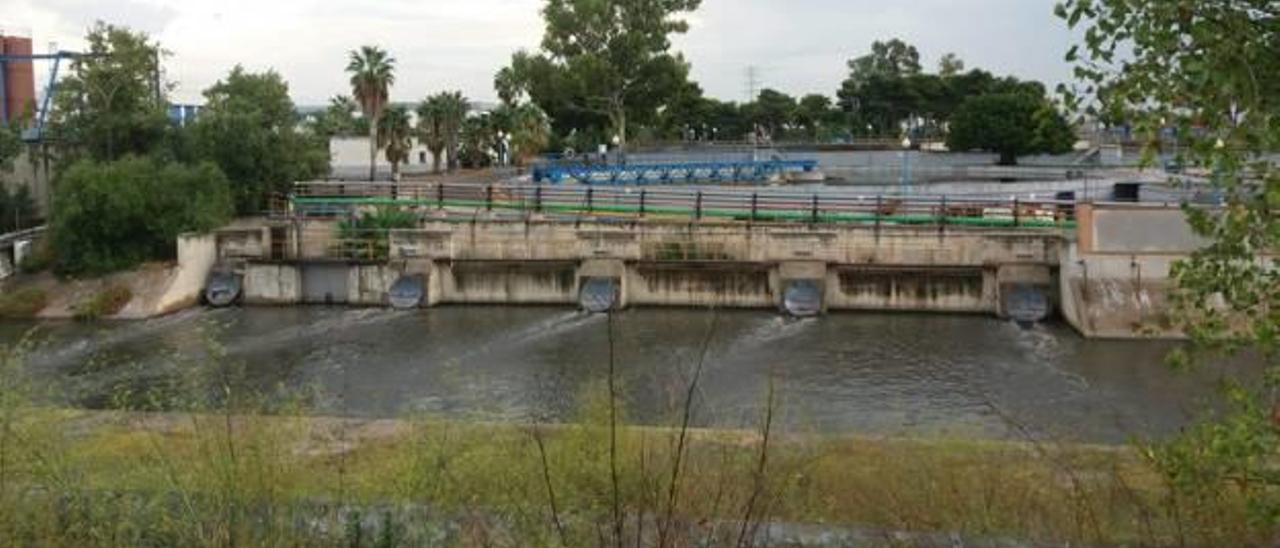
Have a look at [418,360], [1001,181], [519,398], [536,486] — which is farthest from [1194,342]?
[1001,181]

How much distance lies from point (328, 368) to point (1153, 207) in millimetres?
20505

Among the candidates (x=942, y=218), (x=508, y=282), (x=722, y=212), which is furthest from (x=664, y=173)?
(x=942, y=218)

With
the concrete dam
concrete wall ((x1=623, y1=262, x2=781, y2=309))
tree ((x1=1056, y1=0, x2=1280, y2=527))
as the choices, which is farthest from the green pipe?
tree ((x1=1056, y1=0, x2=1280, y2=527))

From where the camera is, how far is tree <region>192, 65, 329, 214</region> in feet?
131

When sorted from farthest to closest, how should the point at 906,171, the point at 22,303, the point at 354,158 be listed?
the point at 354,158
the point at 906,171
the point at 22,303

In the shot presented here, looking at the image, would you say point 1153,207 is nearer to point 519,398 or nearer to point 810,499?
point 519,398

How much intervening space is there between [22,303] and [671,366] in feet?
67.8

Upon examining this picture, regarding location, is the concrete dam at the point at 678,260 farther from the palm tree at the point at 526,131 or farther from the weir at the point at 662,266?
the palm tree at the point at 526,131

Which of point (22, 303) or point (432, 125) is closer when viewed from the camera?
point (22, 303)

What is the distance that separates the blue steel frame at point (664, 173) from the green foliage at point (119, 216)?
1840cm

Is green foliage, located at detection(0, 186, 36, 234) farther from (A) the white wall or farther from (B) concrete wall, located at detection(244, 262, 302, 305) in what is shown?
→ (A) the white wall

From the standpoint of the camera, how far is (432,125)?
2562 inches

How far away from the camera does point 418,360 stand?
84.6 feet

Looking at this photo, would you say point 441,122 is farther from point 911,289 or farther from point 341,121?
point 911,289
